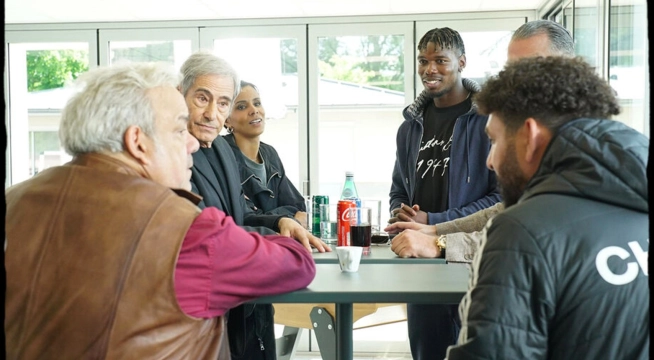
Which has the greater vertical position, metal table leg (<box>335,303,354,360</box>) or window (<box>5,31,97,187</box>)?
window (<box>5,31,97,187</box>)

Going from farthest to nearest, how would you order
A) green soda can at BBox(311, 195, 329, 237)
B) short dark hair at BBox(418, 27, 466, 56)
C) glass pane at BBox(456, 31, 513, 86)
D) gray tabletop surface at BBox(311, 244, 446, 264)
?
1. glass pane at BBox(456, 31, 513, 86)
2. short dark hair at BBox(418, 27, 466, 56)
3. green soda can at BBox(311, 195, 329, 237)
4. gray tabletop surface at BBox(311, 244, 446, 264)

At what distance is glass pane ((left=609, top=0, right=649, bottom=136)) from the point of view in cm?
321

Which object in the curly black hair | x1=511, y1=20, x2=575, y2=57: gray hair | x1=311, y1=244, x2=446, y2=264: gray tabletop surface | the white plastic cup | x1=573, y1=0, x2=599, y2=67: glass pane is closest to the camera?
the curly black hair

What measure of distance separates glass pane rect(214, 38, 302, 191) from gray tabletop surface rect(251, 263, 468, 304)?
401 centimetres

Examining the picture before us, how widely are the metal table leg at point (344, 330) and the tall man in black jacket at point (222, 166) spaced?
354 millimetres

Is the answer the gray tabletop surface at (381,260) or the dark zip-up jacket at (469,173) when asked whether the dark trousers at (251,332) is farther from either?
the dark zip-up jacket at (469,173)

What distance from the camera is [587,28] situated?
4250 mm

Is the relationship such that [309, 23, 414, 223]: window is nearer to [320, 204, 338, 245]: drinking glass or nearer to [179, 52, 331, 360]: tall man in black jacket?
[320, 204, 338, 245]: drinking glass

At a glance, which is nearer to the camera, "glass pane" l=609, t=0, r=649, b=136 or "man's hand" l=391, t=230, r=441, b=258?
"man's hand" l=391, t=230, r=441, b=258

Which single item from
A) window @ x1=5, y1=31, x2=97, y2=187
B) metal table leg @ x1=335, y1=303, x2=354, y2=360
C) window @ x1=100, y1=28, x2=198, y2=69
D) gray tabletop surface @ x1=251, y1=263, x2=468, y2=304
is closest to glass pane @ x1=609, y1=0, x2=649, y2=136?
gray tabletop surface @ x1=251, y1=263, x2=468, y2=304

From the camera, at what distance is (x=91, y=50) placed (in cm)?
601

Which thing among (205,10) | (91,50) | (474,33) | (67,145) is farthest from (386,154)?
(67,145)

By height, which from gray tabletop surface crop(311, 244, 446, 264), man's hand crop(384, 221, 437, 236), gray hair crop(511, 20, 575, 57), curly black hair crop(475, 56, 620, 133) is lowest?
gray tabletop surface crop(311, 244, 446, 264)

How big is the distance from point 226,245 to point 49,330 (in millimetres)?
333
